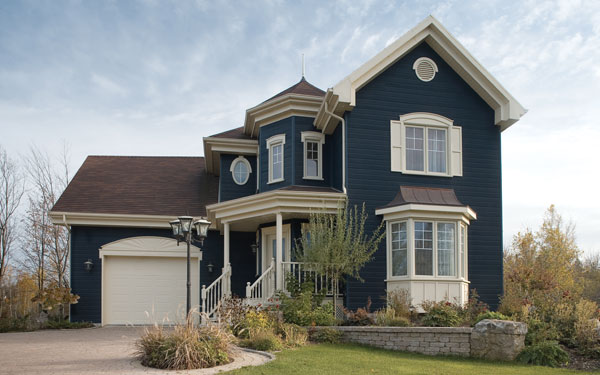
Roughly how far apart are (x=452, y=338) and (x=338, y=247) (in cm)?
341

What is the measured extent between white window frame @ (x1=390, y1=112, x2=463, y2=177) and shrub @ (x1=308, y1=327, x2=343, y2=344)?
4.89 m

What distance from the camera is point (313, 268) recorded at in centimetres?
1442

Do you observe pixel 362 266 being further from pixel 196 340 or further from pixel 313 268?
pixel 196 340

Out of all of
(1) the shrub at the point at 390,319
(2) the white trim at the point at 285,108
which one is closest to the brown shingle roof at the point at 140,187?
(2) the white trim at the point at 285,108

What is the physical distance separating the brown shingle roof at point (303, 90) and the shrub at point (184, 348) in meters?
9.46

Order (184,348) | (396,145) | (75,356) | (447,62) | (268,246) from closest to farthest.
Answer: (184,348) → (75,356) → (396,145) → (447,62) → (268,246)

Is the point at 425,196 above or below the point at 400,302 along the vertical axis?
above

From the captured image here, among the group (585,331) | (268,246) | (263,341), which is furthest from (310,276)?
(585,331)

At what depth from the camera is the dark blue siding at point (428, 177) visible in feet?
49.8

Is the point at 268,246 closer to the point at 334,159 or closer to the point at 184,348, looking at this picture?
the point at 334,159

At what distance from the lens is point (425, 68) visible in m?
16.0

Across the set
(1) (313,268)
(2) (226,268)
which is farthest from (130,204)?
(1) (313,268)

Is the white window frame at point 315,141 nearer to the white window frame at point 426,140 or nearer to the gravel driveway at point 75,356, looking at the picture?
the white window frame at point 426,140

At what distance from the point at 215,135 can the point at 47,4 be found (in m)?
7.93
